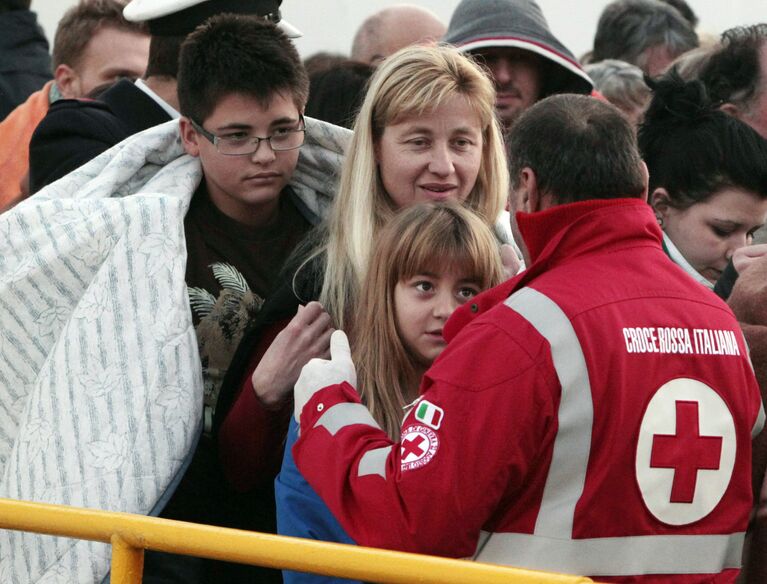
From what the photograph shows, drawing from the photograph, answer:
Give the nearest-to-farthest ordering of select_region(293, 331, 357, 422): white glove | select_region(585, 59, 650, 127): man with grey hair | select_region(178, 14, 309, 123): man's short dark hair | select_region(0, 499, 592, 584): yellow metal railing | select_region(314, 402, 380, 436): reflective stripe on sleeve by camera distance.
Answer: select_region(0, 499, 592, 584): yellow metal railing, select_region(314, 402, 380, 436): reflective stripe on sleeve, select_region(293, 331, 357, 422): white glove, select_region(178, 14, 309, 123): man's short dark hair, select_region(585, 59, 650, 127): man with grey hair

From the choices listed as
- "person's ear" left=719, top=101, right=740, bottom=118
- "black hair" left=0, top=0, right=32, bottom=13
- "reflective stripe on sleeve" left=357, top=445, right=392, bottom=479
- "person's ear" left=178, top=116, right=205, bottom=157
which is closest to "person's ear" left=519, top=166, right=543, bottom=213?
"reflective stripe on sleeve" left=357, top=445, right=392, bottom=479

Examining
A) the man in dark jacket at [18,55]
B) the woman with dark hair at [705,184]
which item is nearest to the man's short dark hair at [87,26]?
the man in dark jacket at [18,55]

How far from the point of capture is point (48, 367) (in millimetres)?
2893

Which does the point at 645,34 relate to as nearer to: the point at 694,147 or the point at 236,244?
the point at 694,147

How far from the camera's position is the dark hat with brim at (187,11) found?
12.2 ft

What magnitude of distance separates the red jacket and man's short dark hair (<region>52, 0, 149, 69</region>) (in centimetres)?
307

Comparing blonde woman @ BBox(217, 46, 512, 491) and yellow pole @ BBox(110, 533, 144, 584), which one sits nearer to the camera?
yellow pole @ BBox(110, 533, 144, 584)

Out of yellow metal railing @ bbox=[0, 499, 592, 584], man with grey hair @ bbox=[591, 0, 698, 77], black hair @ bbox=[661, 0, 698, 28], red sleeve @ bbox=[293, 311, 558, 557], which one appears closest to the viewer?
yellow metal railing @ bbox=[0, 499, 592, 584]

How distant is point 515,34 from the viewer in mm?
4191

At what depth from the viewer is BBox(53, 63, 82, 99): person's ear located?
4.94m

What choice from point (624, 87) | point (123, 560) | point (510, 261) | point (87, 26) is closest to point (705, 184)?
point (510, 261)

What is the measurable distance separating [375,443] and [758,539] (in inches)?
30.0

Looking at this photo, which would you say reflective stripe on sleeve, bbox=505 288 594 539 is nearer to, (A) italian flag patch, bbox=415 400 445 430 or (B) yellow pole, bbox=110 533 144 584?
(A) italian flag patch, bbox=415 400 445 430

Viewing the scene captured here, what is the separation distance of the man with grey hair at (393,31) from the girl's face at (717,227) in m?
2.35
